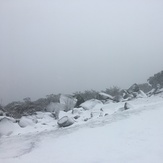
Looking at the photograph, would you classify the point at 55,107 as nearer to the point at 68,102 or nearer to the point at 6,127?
the point at 68,102

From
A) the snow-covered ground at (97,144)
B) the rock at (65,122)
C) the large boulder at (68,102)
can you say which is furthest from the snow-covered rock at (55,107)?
the snow-covered ground at (97,144)

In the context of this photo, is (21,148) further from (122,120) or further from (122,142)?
(122,120)

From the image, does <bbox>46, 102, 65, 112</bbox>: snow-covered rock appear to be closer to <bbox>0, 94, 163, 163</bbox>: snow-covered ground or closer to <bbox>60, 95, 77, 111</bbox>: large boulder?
<bbox>60, 95, 77, 111</bbox>: large boulder

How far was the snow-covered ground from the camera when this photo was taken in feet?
14.1

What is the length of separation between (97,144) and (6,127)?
4334 mm

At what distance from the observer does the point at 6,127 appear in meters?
8.23

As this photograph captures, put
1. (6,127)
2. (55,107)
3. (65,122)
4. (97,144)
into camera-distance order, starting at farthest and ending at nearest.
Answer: (55,107), (6,127), (65,122), (97,144)

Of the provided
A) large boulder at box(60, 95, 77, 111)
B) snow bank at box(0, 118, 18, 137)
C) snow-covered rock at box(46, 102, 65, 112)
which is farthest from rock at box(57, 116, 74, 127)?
large boulder at box(60, 95, 77, 111)

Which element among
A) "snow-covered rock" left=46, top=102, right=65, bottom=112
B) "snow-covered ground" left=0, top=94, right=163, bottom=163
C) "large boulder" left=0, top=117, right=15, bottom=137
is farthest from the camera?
"snow-covered rock" left=46, top=102, right=65, bottom=112

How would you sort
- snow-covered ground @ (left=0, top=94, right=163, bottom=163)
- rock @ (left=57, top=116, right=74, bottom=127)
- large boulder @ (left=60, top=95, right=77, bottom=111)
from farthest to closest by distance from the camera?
large boulder @ (left=60, top=95, right=77, bottom=111) < rock @ (left=57, top=116, right=74, bottom=127) < snow-covered ground @ (left=0, top=94, right=163, bottom=163)

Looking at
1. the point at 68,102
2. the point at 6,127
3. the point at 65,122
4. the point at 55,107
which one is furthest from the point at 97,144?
the point at 68,102

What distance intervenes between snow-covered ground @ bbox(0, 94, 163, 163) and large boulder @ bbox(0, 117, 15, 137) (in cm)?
51

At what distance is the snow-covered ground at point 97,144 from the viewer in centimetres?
429

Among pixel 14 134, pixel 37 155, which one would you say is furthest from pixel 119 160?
pixel 14 134
